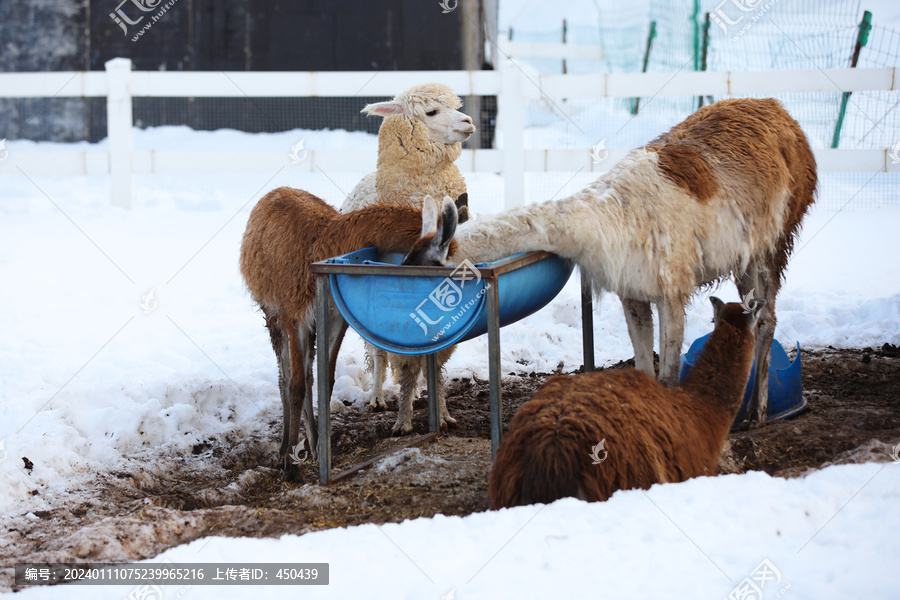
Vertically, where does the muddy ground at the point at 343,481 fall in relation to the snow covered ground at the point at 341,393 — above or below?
below

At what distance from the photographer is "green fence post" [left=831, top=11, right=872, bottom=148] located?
36.1 feet

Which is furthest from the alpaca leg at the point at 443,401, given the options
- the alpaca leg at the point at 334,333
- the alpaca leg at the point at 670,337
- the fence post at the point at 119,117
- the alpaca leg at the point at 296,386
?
the fence post at the point at 119,117

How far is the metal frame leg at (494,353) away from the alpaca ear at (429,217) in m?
0.49

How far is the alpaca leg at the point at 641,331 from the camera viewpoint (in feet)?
15.7

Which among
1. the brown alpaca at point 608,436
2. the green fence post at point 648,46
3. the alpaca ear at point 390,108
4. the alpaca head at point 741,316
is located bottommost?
the brown alpaca at point 608,436

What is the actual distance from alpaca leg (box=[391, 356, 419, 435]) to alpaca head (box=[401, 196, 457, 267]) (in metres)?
1.34

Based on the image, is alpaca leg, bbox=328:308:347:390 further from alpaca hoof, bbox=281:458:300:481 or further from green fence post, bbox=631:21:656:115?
green fence post, bbox=631:21:656:115

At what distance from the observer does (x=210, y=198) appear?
39.3 ft

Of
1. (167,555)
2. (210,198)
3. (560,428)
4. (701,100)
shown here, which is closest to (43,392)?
(167,555)

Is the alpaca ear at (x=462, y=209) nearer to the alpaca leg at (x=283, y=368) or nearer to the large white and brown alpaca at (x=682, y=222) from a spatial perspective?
the large white and brown alpaca at (x=682, y=222)

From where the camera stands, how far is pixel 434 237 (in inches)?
153

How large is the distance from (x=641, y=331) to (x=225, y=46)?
10.8 meters

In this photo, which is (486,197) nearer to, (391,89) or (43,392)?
(391,89)

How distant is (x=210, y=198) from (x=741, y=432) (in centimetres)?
934
